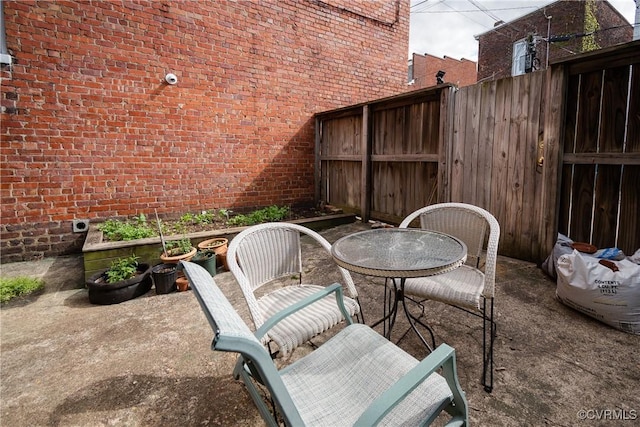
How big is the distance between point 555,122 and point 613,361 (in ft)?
7.14

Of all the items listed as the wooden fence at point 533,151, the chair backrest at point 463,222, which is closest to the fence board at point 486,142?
the wooden fence at point 533,151

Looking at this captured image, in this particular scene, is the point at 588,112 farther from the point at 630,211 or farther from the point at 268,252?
the point at 268,252

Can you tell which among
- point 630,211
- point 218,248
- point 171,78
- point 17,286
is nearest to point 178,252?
point 218,248

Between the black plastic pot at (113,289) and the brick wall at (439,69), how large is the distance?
1699cm

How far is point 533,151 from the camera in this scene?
3279 millimetres

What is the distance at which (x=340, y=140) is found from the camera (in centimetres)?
591

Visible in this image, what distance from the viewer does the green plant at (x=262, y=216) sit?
4.92m

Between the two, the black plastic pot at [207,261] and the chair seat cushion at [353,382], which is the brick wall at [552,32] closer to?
the black plastic pot at [207,261]

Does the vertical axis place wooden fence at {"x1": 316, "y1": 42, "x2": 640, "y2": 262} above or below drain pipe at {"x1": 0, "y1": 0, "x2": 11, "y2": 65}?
below

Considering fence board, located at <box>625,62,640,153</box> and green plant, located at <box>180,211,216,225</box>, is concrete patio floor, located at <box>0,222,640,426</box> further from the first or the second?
green plant, located at <box>180,211,216,225</box>

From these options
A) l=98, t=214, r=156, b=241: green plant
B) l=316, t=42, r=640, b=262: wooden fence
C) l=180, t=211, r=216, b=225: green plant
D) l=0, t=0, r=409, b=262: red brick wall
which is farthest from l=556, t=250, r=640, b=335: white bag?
l=0, t=0, r=409, b=262: red brick wall

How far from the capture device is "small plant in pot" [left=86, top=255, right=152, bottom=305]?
2912mm

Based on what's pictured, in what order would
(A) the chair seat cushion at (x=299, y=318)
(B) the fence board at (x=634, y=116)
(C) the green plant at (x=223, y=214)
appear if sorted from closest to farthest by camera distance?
(A) the chair seat cushion at (x=299, y=318)
(B) the fence board at (x=634, y=116)
(C) the green plant at (x=223, y=214)

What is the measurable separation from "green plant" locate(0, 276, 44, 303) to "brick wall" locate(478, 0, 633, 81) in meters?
14.8
